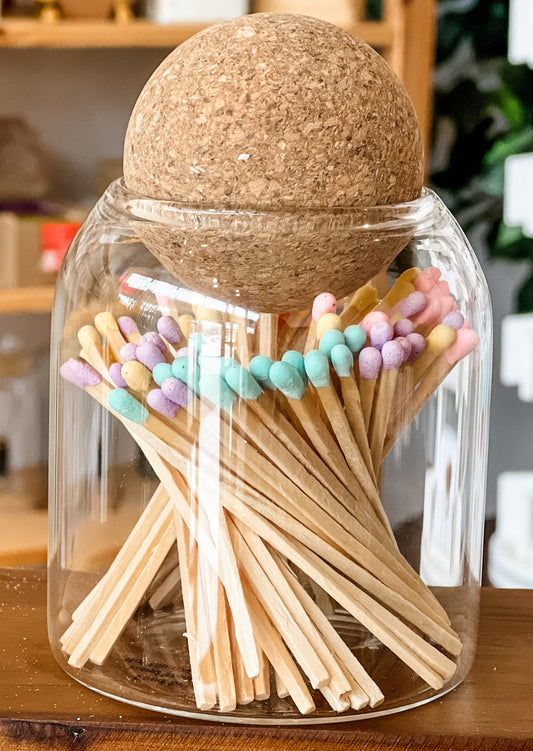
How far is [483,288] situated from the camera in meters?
0.49

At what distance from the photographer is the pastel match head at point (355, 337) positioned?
42 centimetres

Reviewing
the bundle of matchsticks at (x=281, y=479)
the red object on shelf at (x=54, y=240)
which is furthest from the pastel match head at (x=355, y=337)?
the red object on shelf at (x=54, y=240)

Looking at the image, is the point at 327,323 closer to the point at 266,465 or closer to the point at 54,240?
the point at 266,465

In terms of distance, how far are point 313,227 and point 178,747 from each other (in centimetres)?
23

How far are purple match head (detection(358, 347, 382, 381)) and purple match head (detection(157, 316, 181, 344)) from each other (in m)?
0.08

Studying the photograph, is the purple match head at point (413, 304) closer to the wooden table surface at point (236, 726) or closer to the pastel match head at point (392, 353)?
the pastel match head at point (392, 353)

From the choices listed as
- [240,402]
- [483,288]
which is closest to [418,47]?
[483,288]

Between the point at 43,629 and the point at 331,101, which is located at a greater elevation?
the point at 331,101

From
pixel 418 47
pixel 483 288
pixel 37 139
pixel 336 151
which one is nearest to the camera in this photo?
pixel 336 151

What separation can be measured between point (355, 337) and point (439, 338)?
0.14 ft

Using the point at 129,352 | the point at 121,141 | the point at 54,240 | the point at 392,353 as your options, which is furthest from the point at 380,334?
the point at 121,141

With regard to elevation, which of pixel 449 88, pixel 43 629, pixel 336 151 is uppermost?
pixel 336 151

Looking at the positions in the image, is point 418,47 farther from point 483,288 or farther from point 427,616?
point 427,616

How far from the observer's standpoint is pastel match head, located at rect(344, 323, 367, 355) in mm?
418
